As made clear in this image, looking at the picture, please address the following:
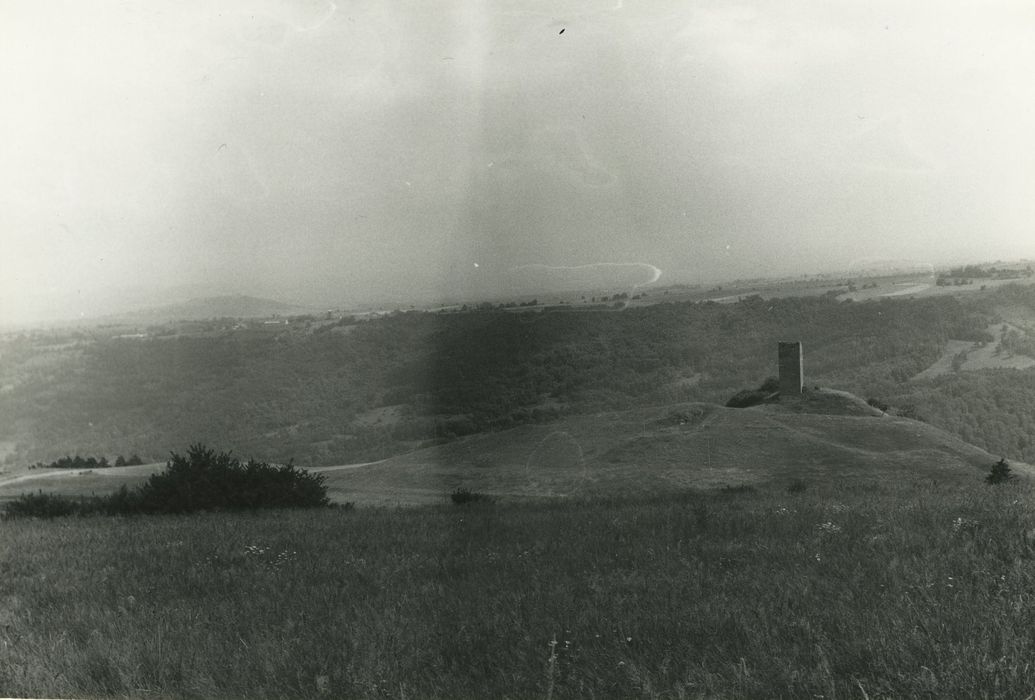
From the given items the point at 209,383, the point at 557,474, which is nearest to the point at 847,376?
the point at 557,474

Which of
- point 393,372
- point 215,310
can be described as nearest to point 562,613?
point 393,372

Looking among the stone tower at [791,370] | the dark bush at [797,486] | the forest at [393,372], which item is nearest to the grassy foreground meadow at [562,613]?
the dark bush at [797,486]

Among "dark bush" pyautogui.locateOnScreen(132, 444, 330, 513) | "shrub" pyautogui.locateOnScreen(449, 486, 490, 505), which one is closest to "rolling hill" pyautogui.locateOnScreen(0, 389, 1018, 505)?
"shrub" pyautogui.locateOnScreen(449, 486, 490, 505)

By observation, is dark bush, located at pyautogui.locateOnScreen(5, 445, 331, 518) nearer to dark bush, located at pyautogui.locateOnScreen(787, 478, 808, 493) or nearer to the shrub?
the shrub

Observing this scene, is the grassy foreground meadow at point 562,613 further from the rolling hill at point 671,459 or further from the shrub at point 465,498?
the rolling hill at point 671,459

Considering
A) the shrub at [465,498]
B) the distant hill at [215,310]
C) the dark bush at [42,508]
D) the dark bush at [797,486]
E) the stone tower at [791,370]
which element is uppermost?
the distant hill at [215,310]

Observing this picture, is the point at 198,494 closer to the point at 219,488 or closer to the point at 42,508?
the point at 219,488
